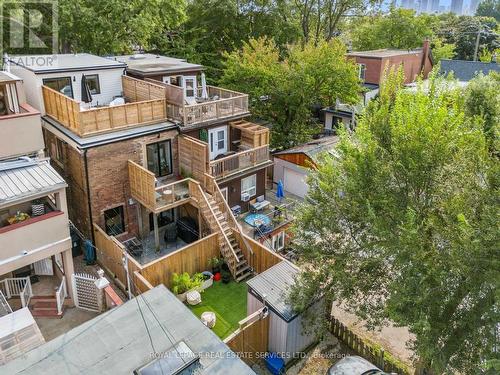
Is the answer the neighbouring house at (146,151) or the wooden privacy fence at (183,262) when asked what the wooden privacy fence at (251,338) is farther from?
the wooden privacy fence at (183,262)

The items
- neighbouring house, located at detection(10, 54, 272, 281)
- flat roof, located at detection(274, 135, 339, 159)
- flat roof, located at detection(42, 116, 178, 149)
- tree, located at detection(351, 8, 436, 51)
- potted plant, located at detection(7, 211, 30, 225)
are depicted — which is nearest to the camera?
potted plant, located at detection(7, 211, 30, 225)

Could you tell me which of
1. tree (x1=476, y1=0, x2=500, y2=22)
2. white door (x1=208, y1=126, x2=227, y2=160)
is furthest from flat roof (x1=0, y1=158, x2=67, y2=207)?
tree (x1=476, y1=0, x2=500, y2=22)

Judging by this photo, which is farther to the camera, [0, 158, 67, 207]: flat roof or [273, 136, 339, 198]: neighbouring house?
[273, 136, 339, 198]: neighbouring house

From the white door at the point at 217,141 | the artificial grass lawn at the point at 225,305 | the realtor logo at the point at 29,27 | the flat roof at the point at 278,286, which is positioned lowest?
the artificial grass lawn at the point at 225,305

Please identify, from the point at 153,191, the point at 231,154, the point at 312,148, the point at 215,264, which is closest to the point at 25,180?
the point at 153,191

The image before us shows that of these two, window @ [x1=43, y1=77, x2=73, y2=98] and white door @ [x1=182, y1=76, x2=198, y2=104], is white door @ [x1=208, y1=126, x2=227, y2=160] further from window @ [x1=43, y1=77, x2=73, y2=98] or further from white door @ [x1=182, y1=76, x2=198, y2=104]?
window @ [x1=43, y1=77, x2=73, y2=98]

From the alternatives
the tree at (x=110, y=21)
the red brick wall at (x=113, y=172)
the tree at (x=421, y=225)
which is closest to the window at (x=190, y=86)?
the red brick wall at (x=113, y=172)

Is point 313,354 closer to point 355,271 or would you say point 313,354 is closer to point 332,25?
point 355,271
